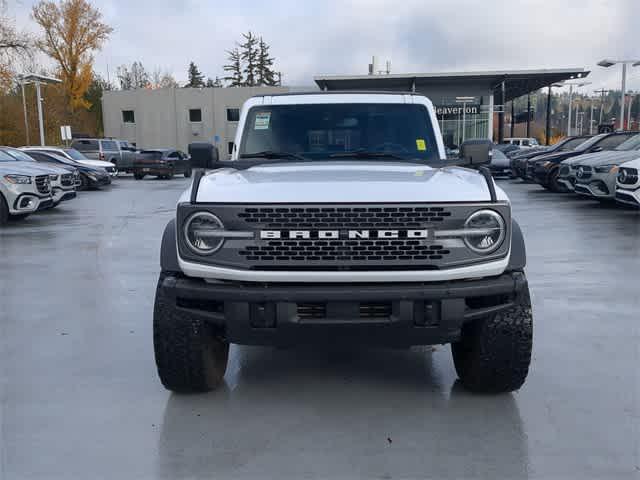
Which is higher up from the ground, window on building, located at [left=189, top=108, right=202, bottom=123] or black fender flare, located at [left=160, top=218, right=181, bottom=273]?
window on building, located at [left=189, top=108, right=202, bottom=123]

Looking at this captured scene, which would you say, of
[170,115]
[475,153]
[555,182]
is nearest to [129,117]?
[170,115]

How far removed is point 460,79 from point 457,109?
9.15 ft

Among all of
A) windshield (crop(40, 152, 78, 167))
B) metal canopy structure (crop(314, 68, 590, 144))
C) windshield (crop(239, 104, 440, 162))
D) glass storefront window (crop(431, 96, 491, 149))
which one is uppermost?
metal canopy structure (crop(314, 68, 590, 144))

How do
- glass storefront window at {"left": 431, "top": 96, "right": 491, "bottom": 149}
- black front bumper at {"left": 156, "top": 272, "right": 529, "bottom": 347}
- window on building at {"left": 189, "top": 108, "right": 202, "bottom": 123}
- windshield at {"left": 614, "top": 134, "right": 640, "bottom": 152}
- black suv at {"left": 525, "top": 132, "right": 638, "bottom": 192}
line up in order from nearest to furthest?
black front bumper at {"left": 156, "top": 272, "right": 529, "bottom": 347}, windshield at {"left": 614, "top": 134, "right": 640, "bottom": 152}, black suv at {"left": 525, "top": 132, "right": 638, "bottom": 192}, glass storefront window at {"left": 431, "top": 96, "right": 491, "bottom": 149}, window on building at {"left": 189, "top": 108, "right": 202, "bottom": 123}

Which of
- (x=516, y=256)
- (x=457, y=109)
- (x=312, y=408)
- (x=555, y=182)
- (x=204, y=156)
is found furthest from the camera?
(x=457, y=109)

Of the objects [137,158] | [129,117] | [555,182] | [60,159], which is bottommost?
[555,182]

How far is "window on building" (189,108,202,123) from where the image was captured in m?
56.7

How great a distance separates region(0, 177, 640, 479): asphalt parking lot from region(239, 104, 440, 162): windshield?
1512 mm

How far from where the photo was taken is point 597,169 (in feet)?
43.6

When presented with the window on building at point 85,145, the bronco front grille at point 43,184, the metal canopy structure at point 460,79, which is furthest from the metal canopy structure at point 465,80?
the bronco front grille at point 43,184

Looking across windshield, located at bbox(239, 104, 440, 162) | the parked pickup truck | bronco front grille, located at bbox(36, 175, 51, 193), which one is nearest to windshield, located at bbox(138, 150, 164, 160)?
the parked pickup truck

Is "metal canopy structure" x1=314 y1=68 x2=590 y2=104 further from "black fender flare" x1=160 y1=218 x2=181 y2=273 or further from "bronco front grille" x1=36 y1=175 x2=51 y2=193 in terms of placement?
"black fender flare" x1=160 y1=218 x2=181 y2=273

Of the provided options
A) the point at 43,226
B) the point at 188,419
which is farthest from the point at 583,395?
the point at 43,226

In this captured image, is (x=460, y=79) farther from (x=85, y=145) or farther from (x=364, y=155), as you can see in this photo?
(x=364, y=155)
